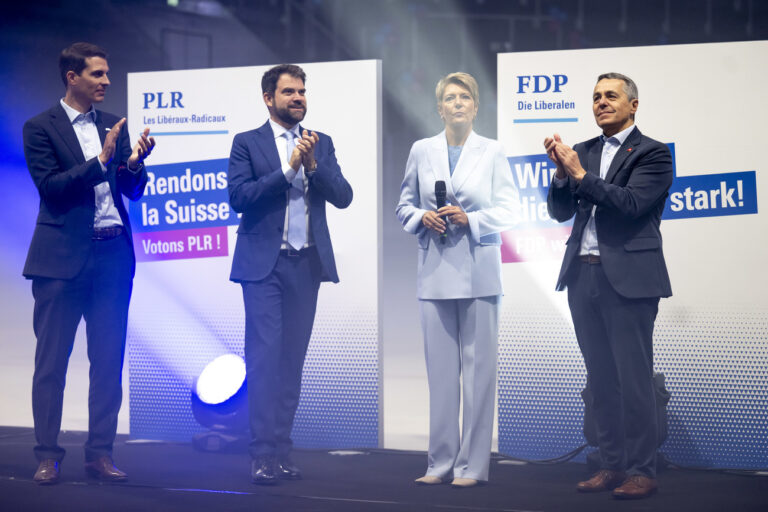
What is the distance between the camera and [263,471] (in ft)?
12.3

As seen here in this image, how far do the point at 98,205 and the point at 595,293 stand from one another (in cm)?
209

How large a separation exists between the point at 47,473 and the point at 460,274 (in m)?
1.87

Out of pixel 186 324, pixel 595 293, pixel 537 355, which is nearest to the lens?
pixel 595 293

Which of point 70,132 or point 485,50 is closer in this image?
point 70,132

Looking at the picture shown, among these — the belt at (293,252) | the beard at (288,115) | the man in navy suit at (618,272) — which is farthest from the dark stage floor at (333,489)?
the beard at (288,115)

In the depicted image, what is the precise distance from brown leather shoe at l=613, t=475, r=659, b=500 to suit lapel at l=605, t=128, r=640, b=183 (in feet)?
3.82

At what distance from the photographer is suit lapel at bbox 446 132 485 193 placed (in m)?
3.88

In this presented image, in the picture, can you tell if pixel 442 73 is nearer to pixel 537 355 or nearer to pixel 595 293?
pixel 537 355

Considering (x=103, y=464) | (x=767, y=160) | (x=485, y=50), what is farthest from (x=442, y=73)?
(x=103, y=464)

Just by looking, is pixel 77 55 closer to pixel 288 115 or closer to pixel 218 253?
pixel 288 115

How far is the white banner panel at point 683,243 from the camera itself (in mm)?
4230

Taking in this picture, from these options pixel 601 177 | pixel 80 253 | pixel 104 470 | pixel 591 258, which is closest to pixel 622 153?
pixel 601 177

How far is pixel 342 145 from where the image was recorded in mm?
4695

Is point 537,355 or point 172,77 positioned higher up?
point 172,77
